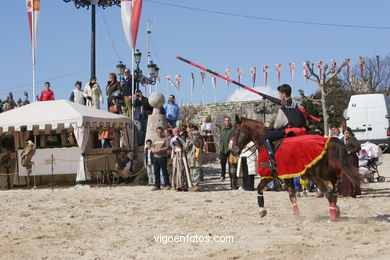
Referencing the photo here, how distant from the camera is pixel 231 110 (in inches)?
1779

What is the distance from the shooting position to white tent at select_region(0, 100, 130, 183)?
16.5 meters

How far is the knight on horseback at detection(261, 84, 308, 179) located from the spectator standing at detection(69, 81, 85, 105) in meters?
11.8

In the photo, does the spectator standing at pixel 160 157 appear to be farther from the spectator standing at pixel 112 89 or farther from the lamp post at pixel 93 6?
the lamp post at pixel 93 6

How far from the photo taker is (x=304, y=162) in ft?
29.4

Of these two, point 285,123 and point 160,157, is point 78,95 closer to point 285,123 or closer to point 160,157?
point 160,157

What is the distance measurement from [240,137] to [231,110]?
35.2 m

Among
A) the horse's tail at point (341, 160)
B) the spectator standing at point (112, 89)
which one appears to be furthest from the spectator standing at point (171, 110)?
the horse's tail at point (341, 160)

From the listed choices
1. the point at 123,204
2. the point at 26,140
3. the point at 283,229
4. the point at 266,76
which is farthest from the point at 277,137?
the point at 266,76

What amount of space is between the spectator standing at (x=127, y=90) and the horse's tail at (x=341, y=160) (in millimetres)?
11557

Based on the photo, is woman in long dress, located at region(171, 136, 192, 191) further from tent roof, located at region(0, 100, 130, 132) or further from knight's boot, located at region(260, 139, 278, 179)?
knight's boot, located at region(260, 139, 278, 179)

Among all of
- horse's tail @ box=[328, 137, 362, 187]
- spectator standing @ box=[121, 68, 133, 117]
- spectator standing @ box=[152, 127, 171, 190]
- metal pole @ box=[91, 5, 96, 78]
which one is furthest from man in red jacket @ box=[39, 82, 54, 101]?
horse's tail @ box=[328, 137, 362, 187]

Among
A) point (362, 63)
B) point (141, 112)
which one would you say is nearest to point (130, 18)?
point (141, 112)

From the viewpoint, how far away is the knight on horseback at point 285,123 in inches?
366

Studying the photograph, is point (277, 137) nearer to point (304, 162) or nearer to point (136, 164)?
point (304, 162)
